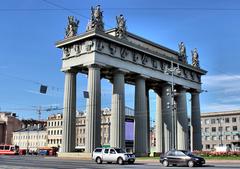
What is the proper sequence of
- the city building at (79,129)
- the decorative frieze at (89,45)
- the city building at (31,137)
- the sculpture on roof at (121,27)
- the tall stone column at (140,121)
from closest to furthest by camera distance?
the decorative frieze at (89,45), the sculpture on roof at (121,27), the tall stone column at (140,121), the city building at (79,129), the city building at (31,137)

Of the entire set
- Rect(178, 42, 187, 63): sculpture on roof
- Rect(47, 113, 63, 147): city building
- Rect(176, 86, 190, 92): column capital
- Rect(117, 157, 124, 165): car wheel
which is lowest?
Rect(117, 157, 124, 165): car wheel

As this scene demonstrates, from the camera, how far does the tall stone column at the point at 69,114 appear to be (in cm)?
5606

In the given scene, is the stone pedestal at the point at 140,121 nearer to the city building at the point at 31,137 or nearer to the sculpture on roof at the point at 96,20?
the sculpture on roof at the point at 96,20

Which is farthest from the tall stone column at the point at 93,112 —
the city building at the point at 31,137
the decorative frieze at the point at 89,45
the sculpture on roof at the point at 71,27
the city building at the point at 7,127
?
the city building at the point at 7,127

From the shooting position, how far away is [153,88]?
73688mm

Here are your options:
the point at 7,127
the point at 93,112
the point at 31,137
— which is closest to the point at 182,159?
the point at 93,112

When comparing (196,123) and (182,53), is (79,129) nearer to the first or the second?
(196,123)

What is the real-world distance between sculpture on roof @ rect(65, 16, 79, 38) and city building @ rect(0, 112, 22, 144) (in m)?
105

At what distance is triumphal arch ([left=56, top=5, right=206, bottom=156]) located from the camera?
5388 centimetres

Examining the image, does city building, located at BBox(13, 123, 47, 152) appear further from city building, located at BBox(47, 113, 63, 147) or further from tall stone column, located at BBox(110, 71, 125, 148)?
tall stone column, located at BBox(110, 71, 125, 148)

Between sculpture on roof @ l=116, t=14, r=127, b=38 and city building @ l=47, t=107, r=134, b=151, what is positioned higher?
sculpture on roof @ l=116, t=14, r=127, b=38

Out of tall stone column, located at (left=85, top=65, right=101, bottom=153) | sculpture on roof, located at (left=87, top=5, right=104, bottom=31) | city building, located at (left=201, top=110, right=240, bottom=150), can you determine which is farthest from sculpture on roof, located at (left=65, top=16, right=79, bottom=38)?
city building, located at (left=201, top=110, right=240, bottom=150)

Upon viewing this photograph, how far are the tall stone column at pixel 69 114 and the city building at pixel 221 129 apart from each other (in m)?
77.9

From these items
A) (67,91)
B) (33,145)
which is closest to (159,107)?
(67,91)
